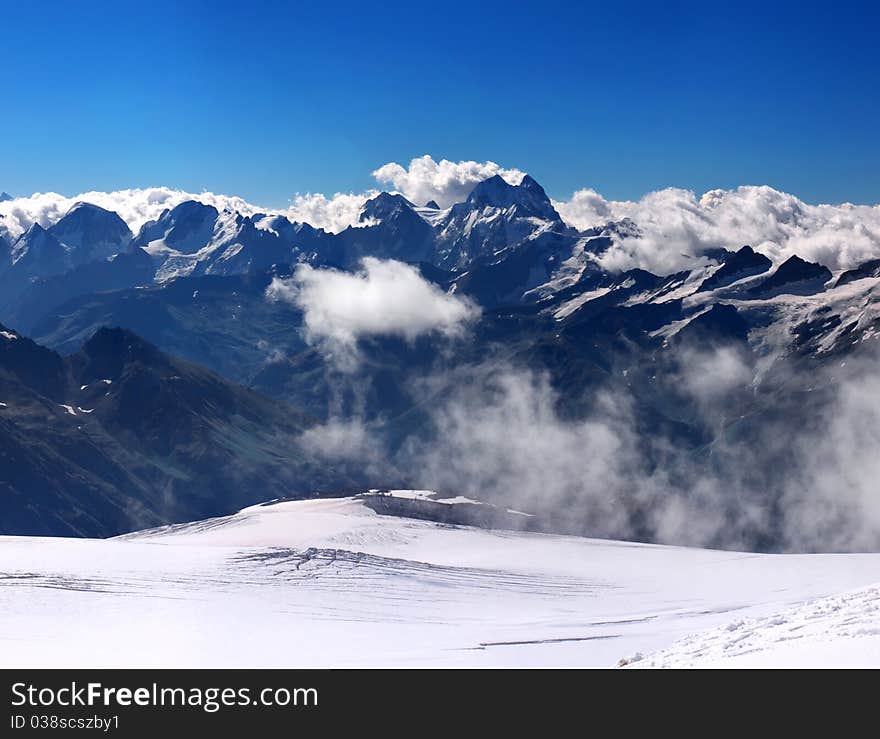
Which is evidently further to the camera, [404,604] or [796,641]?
[404,604]

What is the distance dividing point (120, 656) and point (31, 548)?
6734 centimetres

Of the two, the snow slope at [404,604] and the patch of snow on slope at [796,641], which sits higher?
the snow slope at [404,604]

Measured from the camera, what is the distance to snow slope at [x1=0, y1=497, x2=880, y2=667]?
57.7m

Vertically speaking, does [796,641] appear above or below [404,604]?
below

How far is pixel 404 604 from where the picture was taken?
3634 inches

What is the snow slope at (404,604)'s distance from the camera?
57688mm

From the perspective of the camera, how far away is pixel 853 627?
42.2 m

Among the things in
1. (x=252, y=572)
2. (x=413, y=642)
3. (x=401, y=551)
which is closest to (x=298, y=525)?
(x=401, y=551)

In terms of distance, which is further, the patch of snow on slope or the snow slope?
the snow slope

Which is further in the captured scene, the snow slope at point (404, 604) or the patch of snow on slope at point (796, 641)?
the snow slope at point (404, 604)

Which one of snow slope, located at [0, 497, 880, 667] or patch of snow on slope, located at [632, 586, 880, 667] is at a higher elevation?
snow slope, located at [0, 497, 880, 667]
